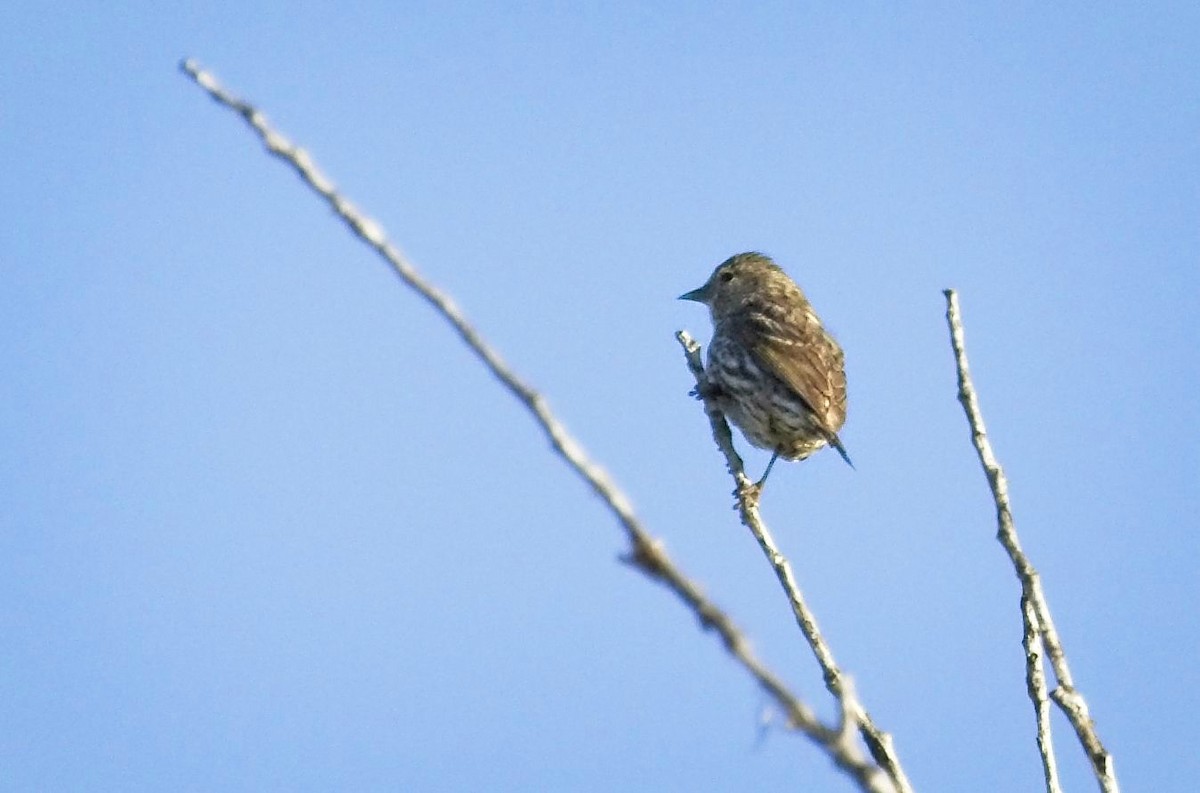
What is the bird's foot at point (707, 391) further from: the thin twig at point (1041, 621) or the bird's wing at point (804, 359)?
the thin twig at point (1041, 621)

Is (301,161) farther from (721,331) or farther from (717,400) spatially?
(721,331)

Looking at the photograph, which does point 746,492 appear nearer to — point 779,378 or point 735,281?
point 779,378

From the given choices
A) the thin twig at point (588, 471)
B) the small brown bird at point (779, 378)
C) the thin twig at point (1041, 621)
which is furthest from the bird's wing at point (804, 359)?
the thin twig at point (588, 471)

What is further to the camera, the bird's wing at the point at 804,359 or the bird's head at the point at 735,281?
the bird's head at the point at 735,281

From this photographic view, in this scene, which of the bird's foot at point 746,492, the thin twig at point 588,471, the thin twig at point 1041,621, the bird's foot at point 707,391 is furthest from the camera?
the bird's foot at point 707,391

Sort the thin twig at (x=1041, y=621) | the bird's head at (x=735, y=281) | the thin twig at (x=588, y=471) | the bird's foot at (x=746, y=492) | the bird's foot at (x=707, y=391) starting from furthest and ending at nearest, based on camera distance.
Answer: the bird's head at (x=735, y=281) → the bird's foot at (x=707, y=391) → the bird's foot at (x=746, y=492) → the thin twig at (x=1041, y=621) → the thin twig at (x=588, y=471)

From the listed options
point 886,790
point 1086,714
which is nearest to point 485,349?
point 886,790

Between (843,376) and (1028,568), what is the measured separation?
7495mm

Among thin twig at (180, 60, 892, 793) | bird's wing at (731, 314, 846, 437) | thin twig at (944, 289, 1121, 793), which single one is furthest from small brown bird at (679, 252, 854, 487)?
thin twig at (180, 60, 892, 793)

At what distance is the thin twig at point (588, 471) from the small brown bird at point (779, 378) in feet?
26.7

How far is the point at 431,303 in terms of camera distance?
71.1 inches

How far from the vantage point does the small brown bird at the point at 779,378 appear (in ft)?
32.8

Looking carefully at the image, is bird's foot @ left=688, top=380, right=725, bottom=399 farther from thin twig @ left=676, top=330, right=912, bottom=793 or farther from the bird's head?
thin twig @ left=676, top=330, right=912, bottom=793

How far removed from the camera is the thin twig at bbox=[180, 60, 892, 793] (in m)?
1.49
